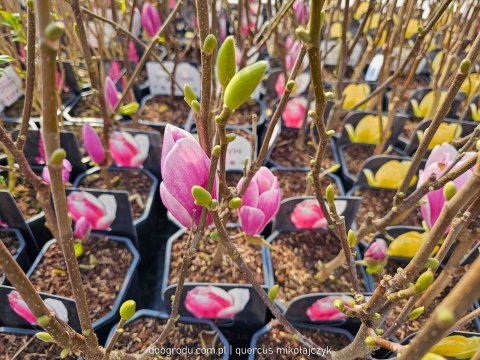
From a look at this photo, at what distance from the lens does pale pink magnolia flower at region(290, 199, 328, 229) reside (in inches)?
36.8

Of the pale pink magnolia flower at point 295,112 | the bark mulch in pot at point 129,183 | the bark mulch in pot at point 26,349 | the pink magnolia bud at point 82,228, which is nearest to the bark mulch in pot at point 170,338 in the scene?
the bark mulch in pot at point 26,349

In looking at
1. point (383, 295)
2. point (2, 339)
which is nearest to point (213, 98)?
point (383, 295)

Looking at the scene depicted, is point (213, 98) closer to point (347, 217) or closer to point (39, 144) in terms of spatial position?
point (347, 217)

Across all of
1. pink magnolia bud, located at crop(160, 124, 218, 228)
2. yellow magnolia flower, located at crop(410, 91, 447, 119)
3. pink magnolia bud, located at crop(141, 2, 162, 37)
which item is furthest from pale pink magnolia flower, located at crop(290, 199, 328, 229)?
pink magnolia bud, located at crop(141, 2, 162, 37)

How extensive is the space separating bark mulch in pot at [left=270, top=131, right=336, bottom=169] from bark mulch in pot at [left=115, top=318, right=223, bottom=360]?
0.60 meters

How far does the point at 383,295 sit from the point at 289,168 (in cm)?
78

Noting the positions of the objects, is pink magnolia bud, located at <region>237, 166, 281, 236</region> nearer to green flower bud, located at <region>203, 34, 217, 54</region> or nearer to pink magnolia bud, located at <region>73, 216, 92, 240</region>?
green flower bud, located at <region>203, 34, 217, 54</region>

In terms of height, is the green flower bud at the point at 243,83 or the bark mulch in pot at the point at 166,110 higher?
the green flower bud at the point at 243,83

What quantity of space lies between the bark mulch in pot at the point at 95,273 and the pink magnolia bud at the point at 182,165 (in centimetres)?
50

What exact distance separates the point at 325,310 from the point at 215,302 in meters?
0.21

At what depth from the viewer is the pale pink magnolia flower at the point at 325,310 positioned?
772 millimetres

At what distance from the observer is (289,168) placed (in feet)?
3.95

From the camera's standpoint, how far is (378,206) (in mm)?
1126

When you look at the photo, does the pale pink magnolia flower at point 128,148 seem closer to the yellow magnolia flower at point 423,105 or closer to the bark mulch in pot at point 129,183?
the bark mulch in pot at point 129,183
